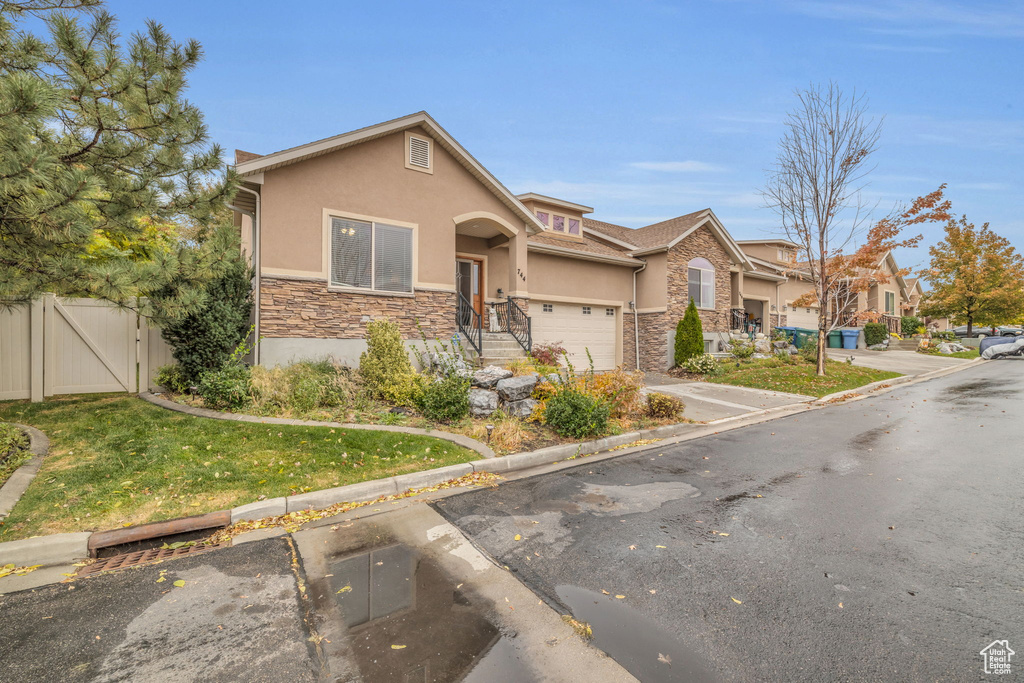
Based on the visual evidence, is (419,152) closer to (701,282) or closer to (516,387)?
(516,387)

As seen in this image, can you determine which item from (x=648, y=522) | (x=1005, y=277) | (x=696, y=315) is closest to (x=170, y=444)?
(x=648, y=522)

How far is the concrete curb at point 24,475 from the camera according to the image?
166 inches

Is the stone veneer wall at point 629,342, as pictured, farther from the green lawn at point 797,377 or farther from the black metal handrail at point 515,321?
the black metal handrail at point 515,321

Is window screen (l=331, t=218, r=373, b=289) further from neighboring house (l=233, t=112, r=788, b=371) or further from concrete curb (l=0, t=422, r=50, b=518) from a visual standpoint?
concrete curb (l=0, t=422, r=50, b=518)

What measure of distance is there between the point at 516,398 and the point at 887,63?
16725 millimetres

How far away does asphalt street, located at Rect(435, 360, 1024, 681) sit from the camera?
8.25 ft

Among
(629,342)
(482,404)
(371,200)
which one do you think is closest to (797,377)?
(629,342)

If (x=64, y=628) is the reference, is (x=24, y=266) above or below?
above

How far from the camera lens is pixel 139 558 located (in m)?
3.70

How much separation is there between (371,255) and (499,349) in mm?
4108

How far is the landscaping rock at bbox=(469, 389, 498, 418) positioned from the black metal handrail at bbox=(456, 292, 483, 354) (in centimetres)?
365

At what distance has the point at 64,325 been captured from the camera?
8.41 metres

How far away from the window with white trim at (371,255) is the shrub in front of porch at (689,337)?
10248mm

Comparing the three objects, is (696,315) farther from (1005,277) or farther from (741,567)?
(1005,277)
